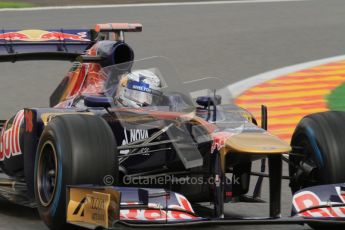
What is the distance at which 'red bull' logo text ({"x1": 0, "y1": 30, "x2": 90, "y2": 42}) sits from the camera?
8.87 metres

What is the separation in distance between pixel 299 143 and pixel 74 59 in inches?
110

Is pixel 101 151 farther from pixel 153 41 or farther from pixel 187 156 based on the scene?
pixel 153 41

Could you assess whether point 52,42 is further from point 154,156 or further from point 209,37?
point 209,37

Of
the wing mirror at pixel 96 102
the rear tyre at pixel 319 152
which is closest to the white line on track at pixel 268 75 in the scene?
the rear tyre at pixel 319 152

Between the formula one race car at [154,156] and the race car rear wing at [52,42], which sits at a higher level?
the race car rear wing at [52,42]

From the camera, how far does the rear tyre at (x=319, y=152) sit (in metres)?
6.60

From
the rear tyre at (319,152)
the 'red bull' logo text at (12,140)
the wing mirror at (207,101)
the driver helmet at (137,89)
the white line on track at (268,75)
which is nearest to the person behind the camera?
the rear tyre at (319,152)

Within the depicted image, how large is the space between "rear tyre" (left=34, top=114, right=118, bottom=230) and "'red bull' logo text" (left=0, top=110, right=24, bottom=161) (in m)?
1.02

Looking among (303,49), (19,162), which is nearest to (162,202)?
(19,162)

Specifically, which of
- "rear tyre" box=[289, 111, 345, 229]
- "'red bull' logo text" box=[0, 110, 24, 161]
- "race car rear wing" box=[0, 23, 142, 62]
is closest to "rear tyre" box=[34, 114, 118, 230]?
"'red bull' logo text" box=[0, 110, 24, 161]

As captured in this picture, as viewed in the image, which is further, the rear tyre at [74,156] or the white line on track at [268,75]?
the white line on track at [268,75]

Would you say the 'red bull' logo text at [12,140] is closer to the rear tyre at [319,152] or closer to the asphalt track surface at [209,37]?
the rear tyre at [319,152]

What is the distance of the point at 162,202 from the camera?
6.05 meters

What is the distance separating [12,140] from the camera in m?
7.60
